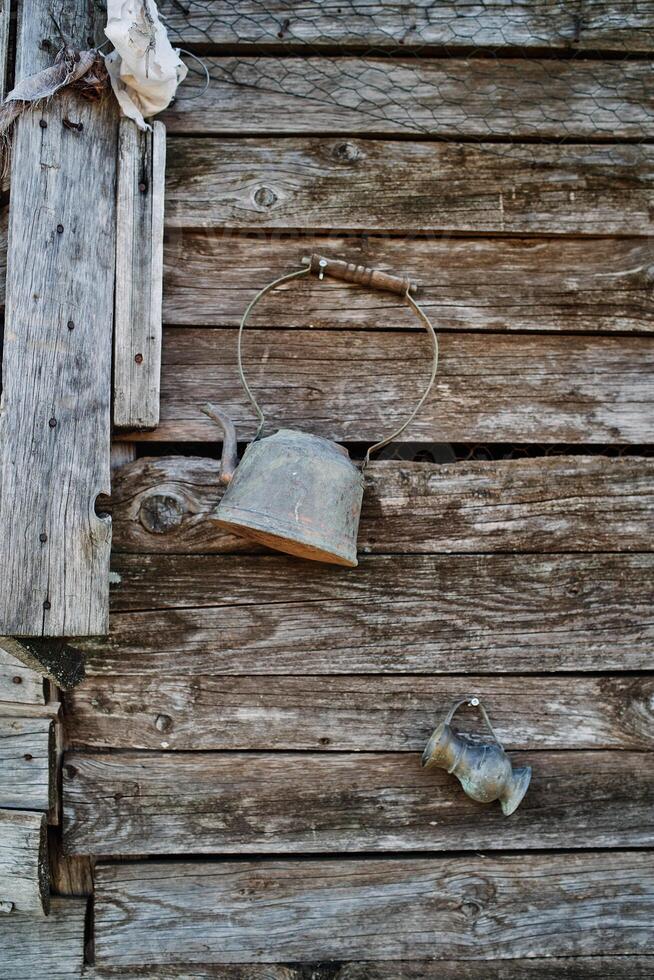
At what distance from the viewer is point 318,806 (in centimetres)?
219

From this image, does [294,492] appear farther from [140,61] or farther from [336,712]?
[140,61]

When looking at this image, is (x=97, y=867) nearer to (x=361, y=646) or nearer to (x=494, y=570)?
(x=361, y=646)

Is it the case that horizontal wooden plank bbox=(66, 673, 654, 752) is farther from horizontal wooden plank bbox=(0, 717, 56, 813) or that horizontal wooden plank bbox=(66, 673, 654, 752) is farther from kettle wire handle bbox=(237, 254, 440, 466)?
kettle wire handle bbox=(237, 254, 440, 466)

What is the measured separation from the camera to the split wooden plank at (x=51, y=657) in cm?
203

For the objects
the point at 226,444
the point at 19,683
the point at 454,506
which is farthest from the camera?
the point at 454,506

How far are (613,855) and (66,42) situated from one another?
7.95 feet

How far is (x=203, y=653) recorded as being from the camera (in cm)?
219

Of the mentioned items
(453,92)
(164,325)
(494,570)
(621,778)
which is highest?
(453,92)

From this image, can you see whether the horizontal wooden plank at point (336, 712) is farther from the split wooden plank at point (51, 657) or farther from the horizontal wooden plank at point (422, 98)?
the horizontal wooden plank at point (422, 98)

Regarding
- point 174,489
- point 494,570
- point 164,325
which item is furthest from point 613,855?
point 164,325

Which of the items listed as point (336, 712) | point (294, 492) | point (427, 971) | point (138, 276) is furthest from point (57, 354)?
point (427, 971)

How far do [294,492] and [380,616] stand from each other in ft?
1.54

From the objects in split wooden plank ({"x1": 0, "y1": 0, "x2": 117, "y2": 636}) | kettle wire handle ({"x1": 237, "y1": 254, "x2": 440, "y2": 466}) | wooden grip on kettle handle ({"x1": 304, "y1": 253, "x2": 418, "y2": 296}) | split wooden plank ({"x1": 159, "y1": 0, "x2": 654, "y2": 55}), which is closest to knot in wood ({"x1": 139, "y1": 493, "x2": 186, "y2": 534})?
split wooden plank ({"x1": 0, "y1": 0, "x2": 117, "y2": 636})

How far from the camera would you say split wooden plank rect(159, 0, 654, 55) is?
2.31 meters
